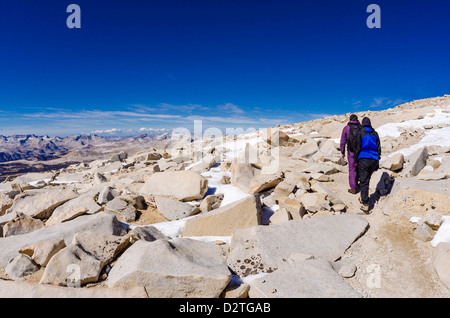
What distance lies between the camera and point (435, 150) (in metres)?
10.9

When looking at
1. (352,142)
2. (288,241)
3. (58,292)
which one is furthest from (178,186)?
(352,142)

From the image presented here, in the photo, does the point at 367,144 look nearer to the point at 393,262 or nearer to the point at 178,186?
the point at 393,262

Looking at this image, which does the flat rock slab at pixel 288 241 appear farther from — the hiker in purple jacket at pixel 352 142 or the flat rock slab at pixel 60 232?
the flat rock slab at pixel 60 232

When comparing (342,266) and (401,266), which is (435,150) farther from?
(342,266)

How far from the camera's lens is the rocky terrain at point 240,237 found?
155 inches

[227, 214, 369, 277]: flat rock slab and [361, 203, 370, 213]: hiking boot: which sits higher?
[361, 203, 370, 213]: hiking boot

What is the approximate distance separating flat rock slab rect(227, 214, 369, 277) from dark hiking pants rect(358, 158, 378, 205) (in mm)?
1325

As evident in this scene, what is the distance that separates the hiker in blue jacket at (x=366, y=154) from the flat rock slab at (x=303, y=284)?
409 centimetres

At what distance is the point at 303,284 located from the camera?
3990 millimetres

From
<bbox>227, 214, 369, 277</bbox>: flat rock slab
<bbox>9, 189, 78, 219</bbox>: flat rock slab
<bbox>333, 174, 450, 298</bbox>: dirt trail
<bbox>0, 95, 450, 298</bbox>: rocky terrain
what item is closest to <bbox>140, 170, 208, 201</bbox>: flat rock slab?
<bbox>0, 95, 450, 298</bbox>: rocky terrain

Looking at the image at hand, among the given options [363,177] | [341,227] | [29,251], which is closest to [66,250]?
[29,251]

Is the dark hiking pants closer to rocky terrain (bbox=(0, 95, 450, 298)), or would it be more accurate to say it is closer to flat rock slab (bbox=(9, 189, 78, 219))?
rocky terrain (bbox=(0, 95, 450, 298))

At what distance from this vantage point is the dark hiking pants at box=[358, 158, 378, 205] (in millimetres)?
7520
